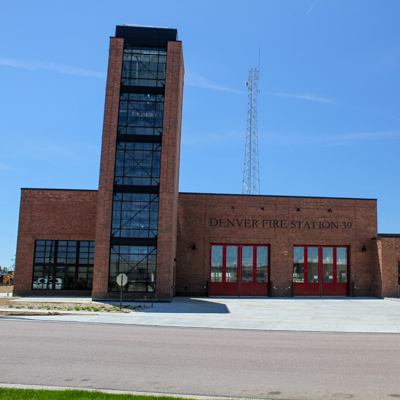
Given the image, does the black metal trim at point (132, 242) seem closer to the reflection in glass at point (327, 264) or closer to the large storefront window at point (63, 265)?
the large storefront window at point (63, 265)

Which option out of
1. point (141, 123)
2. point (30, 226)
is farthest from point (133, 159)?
point (30, 226)

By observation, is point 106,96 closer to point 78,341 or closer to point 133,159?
point 133,159

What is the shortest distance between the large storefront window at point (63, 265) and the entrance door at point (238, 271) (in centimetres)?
972

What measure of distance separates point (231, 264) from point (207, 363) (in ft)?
91.0

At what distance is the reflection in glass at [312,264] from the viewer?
1500 inches

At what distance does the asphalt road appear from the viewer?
8.05 m

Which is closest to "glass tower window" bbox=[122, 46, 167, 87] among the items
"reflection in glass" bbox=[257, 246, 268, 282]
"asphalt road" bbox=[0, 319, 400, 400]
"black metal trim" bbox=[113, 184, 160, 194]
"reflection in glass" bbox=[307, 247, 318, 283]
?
"black metal trim" bbox=[113, 184, 160, 194]

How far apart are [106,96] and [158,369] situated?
25.9 metres

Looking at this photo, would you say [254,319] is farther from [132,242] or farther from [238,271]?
[238,271]

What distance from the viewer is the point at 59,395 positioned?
7.11 metres

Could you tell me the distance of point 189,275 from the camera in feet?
121

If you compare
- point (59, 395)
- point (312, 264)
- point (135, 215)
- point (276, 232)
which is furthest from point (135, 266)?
point (59, 395)

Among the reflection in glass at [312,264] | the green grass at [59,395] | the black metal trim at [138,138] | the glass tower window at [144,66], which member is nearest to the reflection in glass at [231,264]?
the reflection in glass at [312,264]

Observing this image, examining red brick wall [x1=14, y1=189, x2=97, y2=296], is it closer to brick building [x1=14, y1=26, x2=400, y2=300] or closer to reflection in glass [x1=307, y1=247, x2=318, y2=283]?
brick building [x1=14, y1=26, x2=400, y2=300]
